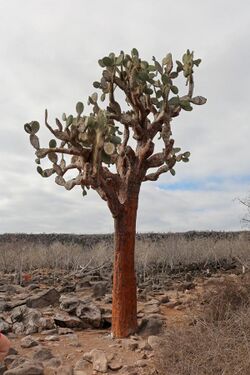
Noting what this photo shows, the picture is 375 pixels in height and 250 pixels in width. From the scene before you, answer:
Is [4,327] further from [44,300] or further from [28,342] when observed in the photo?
[44,300]

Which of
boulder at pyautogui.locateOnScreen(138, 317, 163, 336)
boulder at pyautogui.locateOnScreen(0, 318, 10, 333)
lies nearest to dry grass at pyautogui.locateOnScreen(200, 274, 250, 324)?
boulder at pyautogui.locateOnScreen(138, 317, 163, 336)

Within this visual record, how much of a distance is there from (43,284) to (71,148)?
7.34 meters

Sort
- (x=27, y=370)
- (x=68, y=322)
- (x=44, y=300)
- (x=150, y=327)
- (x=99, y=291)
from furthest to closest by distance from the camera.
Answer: (x=99, y=291)
(x=44, y=300)
(x=68, y=322)
(x=150, y=327)
(x=27, y=370)

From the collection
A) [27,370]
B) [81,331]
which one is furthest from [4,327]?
[27,370]

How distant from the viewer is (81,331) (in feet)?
24.9

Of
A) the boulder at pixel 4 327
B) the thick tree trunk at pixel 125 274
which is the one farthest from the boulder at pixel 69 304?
the thick tree trunk at pixel 125 274

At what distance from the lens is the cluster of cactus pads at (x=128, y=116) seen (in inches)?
271

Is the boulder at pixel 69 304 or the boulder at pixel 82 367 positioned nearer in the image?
the boulder at pixel 82 367

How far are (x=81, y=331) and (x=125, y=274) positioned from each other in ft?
3.79

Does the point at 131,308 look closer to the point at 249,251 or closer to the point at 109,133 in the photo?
the point at 109,133

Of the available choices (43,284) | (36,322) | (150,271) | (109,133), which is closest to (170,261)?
(150,271)

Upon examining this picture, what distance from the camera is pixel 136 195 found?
7.48 metres

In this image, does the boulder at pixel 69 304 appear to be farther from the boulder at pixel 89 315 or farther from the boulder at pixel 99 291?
the boulder at pixel 99 291

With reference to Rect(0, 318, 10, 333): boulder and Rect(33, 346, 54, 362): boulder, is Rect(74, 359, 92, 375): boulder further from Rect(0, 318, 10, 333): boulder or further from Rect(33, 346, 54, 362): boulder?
Rect(0, 318, 10, 333): boulder
